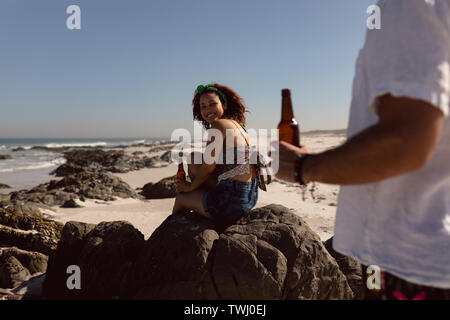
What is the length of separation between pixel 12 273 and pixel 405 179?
4.94 m

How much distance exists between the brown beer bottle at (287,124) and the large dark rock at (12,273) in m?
4.30

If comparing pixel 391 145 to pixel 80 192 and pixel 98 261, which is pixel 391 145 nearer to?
pixel 98 261

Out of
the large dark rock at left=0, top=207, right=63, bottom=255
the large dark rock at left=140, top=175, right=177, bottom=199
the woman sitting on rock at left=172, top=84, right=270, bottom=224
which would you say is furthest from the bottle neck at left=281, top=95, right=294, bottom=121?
the large dark rock at left=140, top=175, right=177, bottom=199

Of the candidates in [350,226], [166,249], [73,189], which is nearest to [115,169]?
[73,189]

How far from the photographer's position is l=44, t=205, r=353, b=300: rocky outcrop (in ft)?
9.39

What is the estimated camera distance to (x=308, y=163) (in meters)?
1.08

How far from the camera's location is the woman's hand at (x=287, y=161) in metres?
1.14

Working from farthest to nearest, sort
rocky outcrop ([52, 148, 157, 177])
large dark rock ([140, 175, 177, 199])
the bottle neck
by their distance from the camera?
rocky outcrop ([52, 148, 157, 177]), large dark rock ([140, 175, 177, 199]), the bottle neck

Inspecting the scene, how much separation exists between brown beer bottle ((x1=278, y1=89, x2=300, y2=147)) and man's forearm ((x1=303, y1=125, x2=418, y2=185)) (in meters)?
0.67

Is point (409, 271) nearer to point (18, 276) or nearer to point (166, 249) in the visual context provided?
point (166, 249)

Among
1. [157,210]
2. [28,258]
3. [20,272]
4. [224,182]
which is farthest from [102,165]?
[224,182]

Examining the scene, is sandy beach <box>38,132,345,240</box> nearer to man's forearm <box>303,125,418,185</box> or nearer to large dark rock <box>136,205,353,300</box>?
large dark rock <box>136,205,353,300</box>

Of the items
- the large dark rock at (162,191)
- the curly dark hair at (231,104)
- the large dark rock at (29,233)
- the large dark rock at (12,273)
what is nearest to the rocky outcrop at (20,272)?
the large dark rock at (12,273)

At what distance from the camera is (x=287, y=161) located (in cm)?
116
